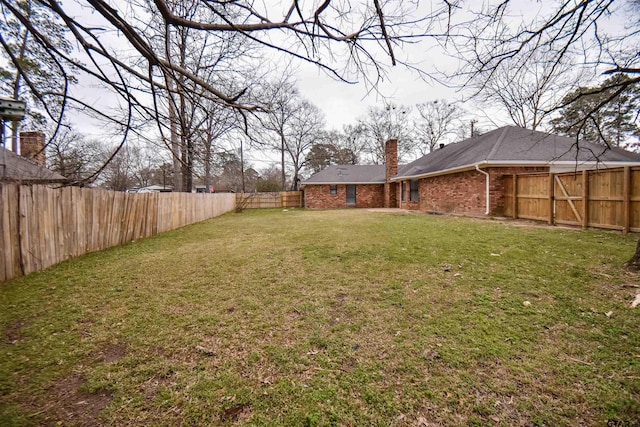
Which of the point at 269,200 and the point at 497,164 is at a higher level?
the point at 497,164

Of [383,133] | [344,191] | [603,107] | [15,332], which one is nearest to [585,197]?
[603,107]

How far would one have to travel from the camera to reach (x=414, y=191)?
16.3 m

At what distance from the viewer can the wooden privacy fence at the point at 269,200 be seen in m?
22.0

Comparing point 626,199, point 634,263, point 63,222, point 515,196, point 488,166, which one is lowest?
point 634,263

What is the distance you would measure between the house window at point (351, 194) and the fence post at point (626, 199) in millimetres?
15408

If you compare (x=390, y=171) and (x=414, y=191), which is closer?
(x=414, y=191)

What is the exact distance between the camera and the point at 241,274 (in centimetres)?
414

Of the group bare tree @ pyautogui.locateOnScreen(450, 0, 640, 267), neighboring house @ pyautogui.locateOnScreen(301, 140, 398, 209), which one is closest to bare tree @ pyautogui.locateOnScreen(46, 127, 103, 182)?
bare tree @ pyautogui.locateOnScreen(450, 0, 640, 267)

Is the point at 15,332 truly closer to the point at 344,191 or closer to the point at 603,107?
the point at 603,107

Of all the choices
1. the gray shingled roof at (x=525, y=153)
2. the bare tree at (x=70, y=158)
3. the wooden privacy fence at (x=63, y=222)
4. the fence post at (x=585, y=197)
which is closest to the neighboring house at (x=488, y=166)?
the gray shingled roof at (x=525, y=153)

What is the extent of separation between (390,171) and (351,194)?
11.5 feet

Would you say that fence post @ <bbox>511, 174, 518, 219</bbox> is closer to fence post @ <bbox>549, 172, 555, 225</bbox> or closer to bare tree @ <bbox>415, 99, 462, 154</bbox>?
fence post @ <bbox>549, 172, 555, 225</bbox>

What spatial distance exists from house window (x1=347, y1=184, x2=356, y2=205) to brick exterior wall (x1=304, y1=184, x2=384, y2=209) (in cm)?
24

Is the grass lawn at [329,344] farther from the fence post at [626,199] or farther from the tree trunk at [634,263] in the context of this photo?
the fence post at [626,199]
